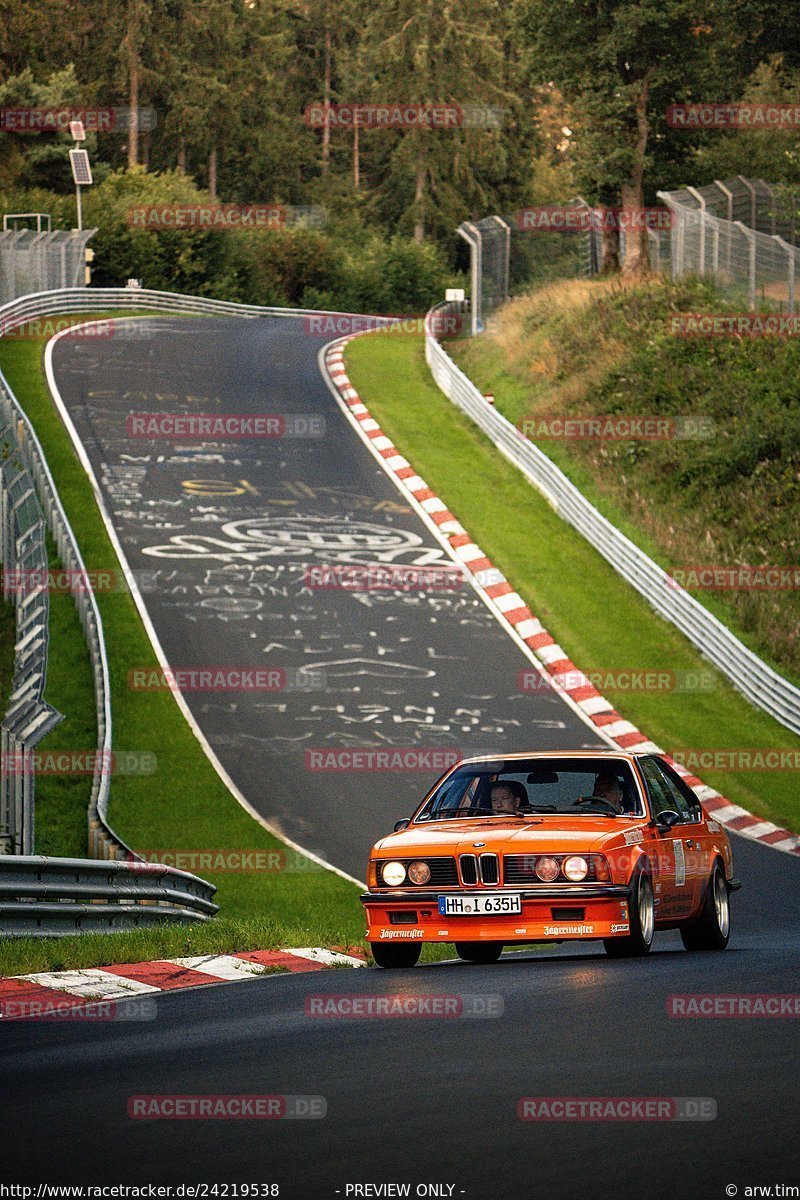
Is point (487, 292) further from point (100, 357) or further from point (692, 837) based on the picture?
point (692, 837)

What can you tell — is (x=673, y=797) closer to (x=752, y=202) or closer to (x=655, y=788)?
(x=655, y=788)

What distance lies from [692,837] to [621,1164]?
665 cm

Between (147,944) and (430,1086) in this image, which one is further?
(147,944)

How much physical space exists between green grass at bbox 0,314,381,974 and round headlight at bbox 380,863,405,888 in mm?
1391

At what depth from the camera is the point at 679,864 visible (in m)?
11.3

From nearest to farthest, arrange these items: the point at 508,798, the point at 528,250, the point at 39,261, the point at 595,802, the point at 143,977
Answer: the point at 143,977, the point at 595,802, the point at 508,798, the point at 528,250, the point at 39,261

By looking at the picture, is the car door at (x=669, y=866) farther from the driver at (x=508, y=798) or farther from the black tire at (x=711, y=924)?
the driver at (x=508, y=798)

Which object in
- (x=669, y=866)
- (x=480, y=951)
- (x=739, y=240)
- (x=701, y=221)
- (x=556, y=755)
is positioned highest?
(x=701, y=221)

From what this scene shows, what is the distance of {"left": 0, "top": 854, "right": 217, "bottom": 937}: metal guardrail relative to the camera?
1128 centimetres

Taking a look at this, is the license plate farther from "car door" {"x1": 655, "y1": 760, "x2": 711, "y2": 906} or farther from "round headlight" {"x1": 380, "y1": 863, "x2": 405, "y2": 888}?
"car door" {"x1": 655, "y1": 760, "x2": 711, "y2": 906}

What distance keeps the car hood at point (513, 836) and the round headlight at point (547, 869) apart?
6 cm

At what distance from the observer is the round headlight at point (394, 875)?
10.7 meters

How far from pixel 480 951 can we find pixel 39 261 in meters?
45.6

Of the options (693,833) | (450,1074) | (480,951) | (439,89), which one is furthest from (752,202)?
(439,89)
